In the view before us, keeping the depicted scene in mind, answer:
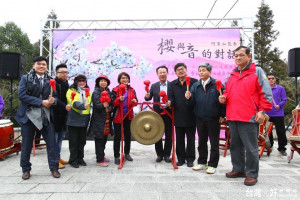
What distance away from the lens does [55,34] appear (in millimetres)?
6016

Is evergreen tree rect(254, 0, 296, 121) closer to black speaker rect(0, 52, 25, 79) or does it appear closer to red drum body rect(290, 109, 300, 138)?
red drum body rect(290, 109, 300, 138)

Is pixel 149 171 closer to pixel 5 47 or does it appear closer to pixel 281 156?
pixel 281 156

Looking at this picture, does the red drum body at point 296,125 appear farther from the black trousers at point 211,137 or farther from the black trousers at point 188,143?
the black trousers at point 188,143

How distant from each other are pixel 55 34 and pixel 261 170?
5818 mm

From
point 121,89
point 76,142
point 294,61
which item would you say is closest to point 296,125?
point 294,61

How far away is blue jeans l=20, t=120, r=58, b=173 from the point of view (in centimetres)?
289

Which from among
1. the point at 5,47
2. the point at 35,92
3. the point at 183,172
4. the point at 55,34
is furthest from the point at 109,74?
the point at 5,47

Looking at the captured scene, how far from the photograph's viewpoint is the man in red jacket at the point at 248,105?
2.68 meters

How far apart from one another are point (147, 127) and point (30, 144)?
1.64 metres

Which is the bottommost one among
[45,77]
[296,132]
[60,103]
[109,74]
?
[296,132]

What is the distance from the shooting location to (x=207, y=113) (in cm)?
315

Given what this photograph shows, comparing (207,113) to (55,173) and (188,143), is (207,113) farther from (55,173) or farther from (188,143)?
(55,173)

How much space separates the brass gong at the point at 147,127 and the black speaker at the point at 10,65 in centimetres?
321

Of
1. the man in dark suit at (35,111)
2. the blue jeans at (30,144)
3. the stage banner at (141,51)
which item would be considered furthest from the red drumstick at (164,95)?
the stage banner at (141,51)
